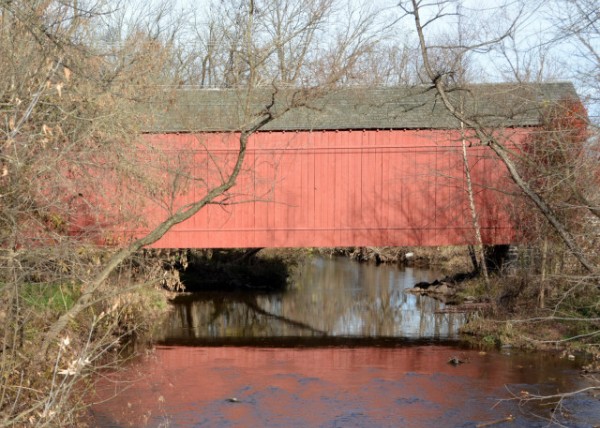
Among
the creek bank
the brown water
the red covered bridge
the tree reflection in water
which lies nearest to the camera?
the brown water

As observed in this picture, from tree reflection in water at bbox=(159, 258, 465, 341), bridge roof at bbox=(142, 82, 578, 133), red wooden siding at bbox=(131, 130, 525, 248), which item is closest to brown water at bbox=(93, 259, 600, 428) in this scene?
tree reflection in water at bbox=(159, 258, 465, 341)

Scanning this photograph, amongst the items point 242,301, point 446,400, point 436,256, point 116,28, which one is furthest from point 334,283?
point 446,400

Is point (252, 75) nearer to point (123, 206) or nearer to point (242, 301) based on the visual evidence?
point (123, 206)

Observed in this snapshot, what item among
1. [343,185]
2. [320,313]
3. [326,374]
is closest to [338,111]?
[343,185]

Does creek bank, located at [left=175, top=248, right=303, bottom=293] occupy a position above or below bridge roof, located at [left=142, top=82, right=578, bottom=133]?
below

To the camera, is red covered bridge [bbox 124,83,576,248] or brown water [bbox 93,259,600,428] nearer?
brown water [bbox 93,259,600,428]

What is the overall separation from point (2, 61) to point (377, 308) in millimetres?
8962

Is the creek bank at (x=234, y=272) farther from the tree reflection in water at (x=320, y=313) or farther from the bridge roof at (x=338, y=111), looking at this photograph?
the bridge roof at (x=338, y=111)

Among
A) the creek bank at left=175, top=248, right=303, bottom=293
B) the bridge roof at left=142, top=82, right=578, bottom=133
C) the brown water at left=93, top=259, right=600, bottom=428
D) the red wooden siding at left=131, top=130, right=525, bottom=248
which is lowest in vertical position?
the brown water at left=93, top=259, right=600, bottom=428

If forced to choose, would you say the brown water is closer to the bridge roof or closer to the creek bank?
the creek bank

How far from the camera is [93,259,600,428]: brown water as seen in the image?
723 cm

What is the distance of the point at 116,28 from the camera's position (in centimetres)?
1273

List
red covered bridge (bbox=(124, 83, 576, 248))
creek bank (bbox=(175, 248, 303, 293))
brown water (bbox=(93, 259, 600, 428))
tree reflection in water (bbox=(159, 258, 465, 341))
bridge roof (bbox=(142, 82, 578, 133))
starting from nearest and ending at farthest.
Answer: brown water (bbox=(93, 259, 600, 428)) → bridge roof (bbox=(142, 82, 578, 133)) → tree reflection in water (bbox=(159, 258, 465, 341)) → red covered bridge (bbox=(124, 83, 576, 248)) → creek bank (bbox=(175, 248, 303, 293))

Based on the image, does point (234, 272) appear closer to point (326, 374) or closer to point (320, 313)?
point (320, 313)
